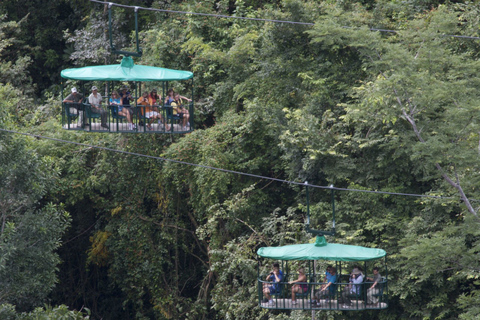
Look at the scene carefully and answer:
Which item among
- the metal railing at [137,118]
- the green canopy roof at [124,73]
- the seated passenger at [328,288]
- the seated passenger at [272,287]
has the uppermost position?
the green canopy roof at [124,73]

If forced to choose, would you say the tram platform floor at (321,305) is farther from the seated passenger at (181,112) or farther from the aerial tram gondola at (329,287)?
the seated passenger at (181,112)

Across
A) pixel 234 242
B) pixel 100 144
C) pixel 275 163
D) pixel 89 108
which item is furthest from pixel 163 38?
pixel 89 108

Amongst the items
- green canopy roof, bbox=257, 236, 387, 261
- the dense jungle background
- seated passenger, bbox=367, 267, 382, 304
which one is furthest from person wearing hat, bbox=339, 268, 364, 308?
the dense jungle background

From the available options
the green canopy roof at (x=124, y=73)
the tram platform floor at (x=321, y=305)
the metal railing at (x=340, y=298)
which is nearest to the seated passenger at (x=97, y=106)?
the green canopy roof at (x=124, y=73)

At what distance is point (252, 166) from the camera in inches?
640

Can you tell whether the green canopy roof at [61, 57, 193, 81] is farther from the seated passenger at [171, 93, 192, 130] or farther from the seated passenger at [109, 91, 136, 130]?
the seated passenger at [171, 93, 192, 130]

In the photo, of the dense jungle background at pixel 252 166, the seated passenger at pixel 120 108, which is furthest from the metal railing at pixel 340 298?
the seated passenger at pixel 120 108

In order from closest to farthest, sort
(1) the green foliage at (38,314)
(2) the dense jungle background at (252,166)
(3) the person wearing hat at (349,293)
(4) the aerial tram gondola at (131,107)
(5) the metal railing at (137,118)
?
(4) the aerial tram gondola at (131,107) → (3) the person wearing hat at (349,293) → (5) the metal railing at (137,118) → (2) the dense jungle background at (252,166) → (1) the green foliage at (38,314)

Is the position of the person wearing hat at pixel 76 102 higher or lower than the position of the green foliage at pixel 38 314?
higher

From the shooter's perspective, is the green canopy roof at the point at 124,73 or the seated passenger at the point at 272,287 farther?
the seated passenger at the point at 272,287

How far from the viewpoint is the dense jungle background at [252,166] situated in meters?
13.2

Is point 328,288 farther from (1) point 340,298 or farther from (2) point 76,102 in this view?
(2) point 76,102

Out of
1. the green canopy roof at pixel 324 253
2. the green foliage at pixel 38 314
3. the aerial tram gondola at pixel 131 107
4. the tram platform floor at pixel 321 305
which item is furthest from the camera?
the green foliage at pixel 38 314

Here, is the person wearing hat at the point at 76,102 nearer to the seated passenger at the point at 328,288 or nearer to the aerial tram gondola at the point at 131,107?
the aerial tram gondola at the point at 131,107
